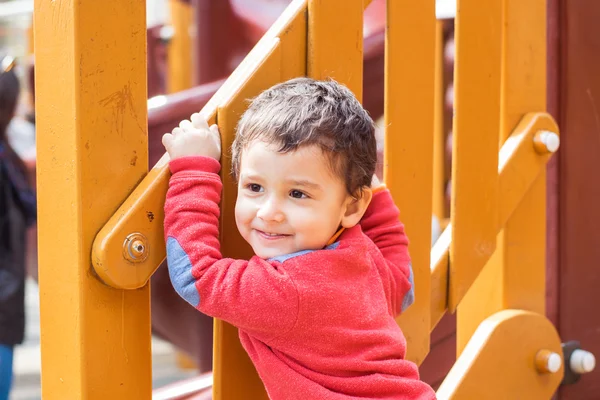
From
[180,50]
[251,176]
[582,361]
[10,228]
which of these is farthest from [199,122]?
[180,50]

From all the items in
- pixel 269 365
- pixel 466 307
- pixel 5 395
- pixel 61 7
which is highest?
pixel 61 7

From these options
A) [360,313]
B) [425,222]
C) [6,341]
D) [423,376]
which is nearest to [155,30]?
[6,341]

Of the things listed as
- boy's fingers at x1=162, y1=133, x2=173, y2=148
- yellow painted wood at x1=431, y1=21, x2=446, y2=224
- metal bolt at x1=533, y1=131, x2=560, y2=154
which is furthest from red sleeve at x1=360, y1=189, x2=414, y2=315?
yellow painted wood at x1=431, y1=21, x2=446, y2=224

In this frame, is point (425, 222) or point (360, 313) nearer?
point (360, 313)

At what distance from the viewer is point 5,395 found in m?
3.09

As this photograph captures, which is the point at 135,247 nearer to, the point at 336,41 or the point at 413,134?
the point at 336,41

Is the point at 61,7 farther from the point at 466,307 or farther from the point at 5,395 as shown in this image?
the point at 5,395

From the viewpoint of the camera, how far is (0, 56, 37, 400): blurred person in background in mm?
3043

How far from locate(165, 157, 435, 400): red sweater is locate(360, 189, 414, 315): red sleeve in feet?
0.52

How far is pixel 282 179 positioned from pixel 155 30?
4986 mm

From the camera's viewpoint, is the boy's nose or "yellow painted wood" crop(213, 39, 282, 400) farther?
"yellow painted wood" crop(213, 39, 282, 400)

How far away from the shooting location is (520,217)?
2223 millimetres

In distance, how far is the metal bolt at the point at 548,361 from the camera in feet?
7.16

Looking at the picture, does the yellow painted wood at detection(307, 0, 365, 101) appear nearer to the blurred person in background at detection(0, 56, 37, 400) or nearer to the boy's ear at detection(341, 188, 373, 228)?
the boy's ear at detection(341, 188, 373, 228)
